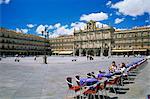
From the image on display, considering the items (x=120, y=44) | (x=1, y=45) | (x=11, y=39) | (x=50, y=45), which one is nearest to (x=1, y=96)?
(x=1, y=45)

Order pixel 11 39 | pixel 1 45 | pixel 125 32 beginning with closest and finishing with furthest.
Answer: pixel 1 45 → pixel 11 39 → pixel 125 32

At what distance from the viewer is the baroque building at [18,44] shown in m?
75.1

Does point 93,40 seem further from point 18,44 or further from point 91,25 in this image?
point 18,44


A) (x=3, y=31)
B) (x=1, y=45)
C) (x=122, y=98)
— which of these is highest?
(x=3, y=31)

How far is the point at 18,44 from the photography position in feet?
273

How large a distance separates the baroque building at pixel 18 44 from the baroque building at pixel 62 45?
9.74 m

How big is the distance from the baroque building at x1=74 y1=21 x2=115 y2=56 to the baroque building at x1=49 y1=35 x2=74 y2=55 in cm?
413

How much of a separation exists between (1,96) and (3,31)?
239 feet

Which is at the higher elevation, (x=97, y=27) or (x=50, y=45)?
(x=97, y=27)

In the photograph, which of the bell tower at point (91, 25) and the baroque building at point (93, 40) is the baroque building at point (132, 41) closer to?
the baroque building at point (93, 40)

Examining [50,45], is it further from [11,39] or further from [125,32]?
[125,32]

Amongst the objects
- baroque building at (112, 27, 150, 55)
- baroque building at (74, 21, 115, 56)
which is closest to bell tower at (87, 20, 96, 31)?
baroque building at (74, 21, 115, 56)

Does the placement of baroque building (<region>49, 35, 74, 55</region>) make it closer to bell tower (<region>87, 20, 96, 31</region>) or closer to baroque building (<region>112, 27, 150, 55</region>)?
bell tower (<region>87, 20, 96, 31</region>)

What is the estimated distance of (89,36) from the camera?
95.9 metres
